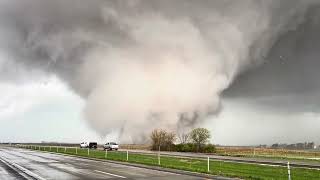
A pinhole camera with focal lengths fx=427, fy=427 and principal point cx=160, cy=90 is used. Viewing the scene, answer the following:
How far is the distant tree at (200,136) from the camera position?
8381cm

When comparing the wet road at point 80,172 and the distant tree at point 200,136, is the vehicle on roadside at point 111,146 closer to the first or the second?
the distant tree at point 200,136

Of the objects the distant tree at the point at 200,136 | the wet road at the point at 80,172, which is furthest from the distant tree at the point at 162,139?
the wet road at the point at 80,172

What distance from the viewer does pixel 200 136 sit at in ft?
276

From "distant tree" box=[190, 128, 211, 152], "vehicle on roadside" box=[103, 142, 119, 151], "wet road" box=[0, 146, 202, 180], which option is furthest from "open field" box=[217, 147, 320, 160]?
"wet road" box=[0, 146, 202, 180]

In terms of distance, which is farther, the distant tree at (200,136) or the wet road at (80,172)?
the distant tree at (200,136)

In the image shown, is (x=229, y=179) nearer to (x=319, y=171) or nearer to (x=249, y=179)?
(x=249, y=179)

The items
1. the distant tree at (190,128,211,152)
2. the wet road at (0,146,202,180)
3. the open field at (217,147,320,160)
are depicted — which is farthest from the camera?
the distant tree at (190,128,211,152)

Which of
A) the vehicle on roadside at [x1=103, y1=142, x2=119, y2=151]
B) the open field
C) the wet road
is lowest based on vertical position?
the wet road

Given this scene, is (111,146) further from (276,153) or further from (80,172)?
(80,172)

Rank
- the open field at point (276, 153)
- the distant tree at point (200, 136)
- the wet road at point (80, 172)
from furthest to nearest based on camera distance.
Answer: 1. the distant tree at point (200, 136)
2. the open field at point (276, 153)
3. the wet road at point (80, 172)

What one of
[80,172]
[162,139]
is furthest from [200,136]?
[80,172]

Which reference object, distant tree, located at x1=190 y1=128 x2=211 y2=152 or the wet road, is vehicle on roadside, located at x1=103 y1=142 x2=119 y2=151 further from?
the wet road

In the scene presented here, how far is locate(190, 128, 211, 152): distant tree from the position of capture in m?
83.8

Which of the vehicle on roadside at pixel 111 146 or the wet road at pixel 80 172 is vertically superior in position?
the vehicle on roadside at pixel 111 146
